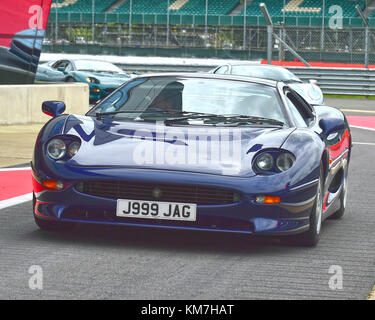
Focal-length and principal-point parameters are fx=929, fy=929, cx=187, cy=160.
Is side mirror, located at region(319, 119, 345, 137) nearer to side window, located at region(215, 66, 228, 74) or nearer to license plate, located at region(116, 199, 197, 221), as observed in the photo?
license plate, located at region(116, 199, 197, 221)

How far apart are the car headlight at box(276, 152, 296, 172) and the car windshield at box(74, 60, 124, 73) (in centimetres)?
2170

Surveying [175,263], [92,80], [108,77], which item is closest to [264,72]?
[108,77]

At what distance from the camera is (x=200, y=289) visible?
476 centimetres

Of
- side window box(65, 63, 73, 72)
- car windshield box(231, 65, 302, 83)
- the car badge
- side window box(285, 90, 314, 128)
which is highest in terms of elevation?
side window box(285, 90, 314, 128)

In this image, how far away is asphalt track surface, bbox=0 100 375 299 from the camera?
470 cm

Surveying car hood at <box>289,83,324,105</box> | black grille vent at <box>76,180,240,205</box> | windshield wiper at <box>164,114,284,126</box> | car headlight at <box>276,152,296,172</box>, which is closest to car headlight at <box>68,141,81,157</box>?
black grille vent at <box>76,180,240,205</box>

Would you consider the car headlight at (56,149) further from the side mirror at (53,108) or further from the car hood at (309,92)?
the car hood at (309,92)

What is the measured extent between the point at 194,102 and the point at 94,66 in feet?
69.1

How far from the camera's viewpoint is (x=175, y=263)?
214 inches

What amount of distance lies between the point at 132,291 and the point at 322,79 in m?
27.1

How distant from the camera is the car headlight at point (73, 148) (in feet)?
19.4

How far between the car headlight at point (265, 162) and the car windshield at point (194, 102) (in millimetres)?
629
